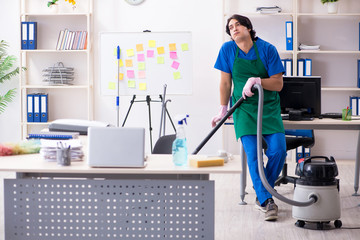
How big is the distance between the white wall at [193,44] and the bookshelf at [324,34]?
18 cm

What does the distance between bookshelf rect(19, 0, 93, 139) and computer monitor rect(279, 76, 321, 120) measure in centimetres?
265

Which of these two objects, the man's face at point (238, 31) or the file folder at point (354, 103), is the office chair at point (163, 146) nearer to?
the man's face at point (238, 31)

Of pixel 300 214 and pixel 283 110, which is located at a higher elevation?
pixel 283 110

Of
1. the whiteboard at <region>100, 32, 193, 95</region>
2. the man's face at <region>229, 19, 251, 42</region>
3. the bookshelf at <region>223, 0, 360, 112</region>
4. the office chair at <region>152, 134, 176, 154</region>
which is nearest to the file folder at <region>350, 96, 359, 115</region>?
the bookshelf at <region>223, 0, 360, 112</region>

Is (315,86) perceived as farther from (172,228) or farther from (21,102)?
(21,102)

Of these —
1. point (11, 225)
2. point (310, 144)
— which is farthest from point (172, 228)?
point (310, 144)

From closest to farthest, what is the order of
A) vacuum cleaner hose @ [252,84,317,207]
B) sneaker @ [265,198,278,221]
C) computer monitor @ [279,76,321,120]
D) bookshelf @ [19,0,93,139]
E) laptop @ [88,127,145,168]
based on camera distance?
laptop @ [88,127,145,168], vacuum cleaner hose @ [252,84,317,207], sneaker @ [265,198,278,221], computer monitor @ [279,76,321,120], bookshelf @ [19,0,93,139]

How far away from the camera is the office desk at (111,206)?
2.63 metres

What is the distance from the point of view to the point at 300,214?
11.7 feet

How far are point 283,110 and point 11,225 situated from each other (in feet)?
7.57

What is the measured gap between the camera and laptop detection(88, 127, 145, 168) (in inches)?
96.4

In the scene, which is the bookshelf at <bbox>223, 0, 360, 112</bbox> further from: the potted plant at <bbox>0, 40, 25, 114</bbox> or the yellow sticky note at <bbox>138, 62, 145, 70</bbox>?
the potted plant at <bbox>0, 40, 25, 114</bbox>

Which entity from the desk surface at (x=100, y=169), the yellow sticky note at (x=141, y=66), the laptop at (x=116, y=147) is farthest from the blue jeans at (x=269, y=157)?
the yellow sticky note at (x=141, y=66)

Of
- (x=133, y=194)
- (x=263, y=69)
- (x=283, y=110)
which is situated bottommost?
(x=133, y=194)
